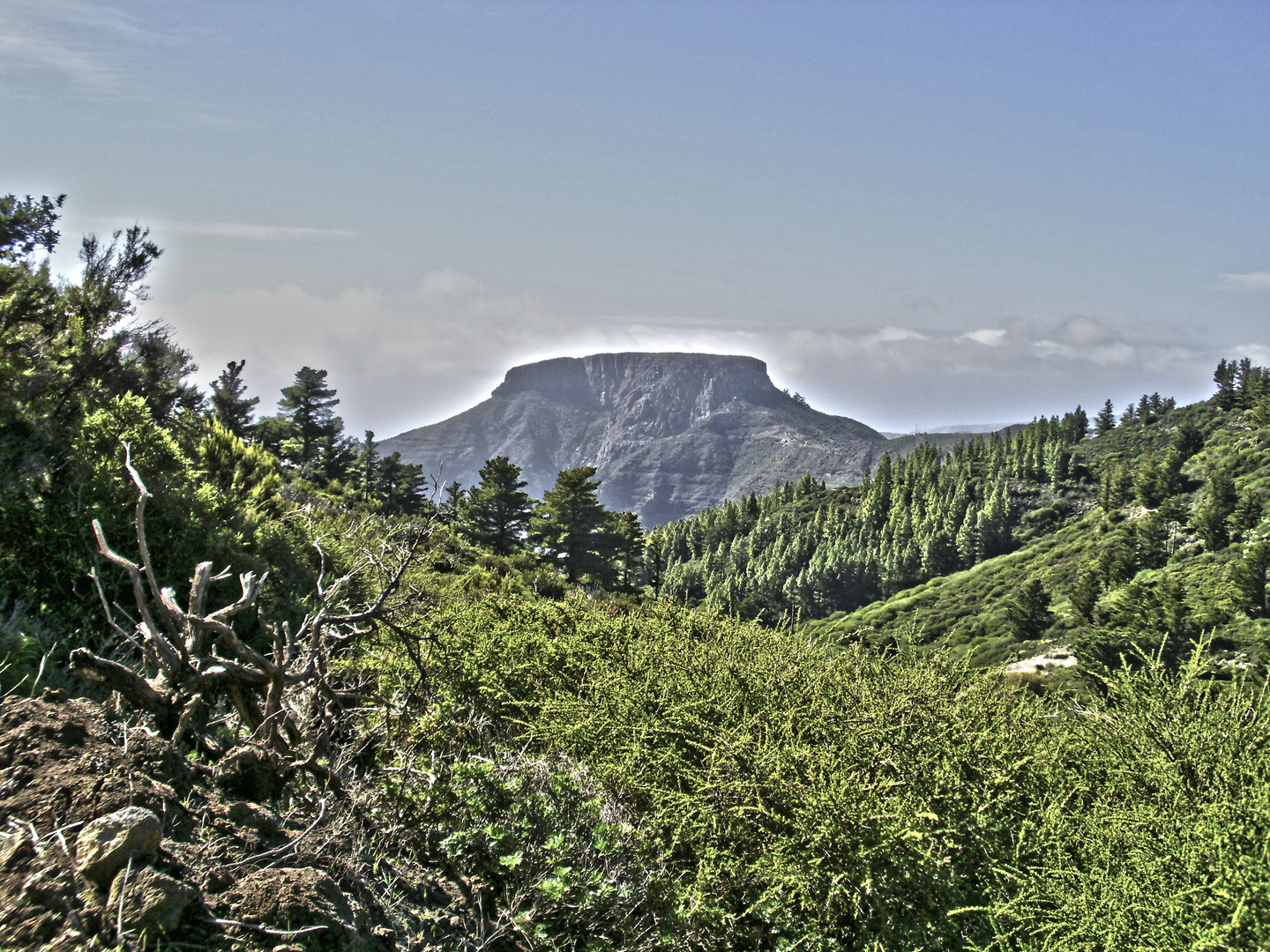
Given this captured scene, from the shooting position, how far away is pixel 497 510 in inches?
1516

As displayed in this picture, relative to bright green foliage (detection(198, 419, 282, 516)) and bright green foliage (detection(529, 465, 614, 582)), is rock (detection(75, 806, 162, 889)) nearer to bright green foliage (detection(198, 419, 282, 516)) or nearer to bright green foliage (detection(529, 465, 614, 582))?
bright green foliage (detection(198, 419, 282, 516))

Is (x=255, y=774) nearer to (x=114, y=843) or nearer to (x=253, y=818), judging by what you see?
(x=253, y=818)

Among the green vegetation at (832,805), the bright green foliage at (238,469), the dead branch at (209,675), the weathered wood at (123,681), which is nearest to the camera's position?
the weathered wood at (123,681)

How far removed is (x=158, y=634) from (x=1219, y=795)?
643cm

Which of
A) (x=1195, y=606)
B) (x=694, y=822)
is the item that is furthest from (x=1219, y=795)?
(x=1195, y=606)

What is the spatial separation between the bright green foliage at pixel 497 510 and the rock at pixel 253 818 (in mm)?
33707

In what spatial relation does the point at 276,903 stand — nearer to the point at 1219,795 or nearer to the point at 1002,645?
the point at 1219,795

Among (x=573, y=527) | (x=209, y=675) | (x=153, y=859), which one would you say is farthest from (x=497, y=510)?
(x=153, y=859)

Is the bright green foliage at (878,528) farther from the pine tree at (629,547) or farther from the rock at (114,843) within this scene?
the rock at (114,843)

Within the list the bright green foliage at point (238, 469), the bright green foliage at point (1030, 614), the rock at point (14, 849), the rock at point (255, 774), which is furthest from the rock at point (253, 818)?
the bright green foliage at point (1030, 614)

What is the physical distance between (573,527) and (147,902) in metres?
38.5

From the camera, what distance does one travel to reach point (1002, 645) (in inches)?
2398

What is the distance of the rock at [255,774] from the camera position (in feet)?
12.9

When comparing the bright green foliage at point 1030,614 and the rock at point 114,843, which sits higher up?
the rock at point 114,843
